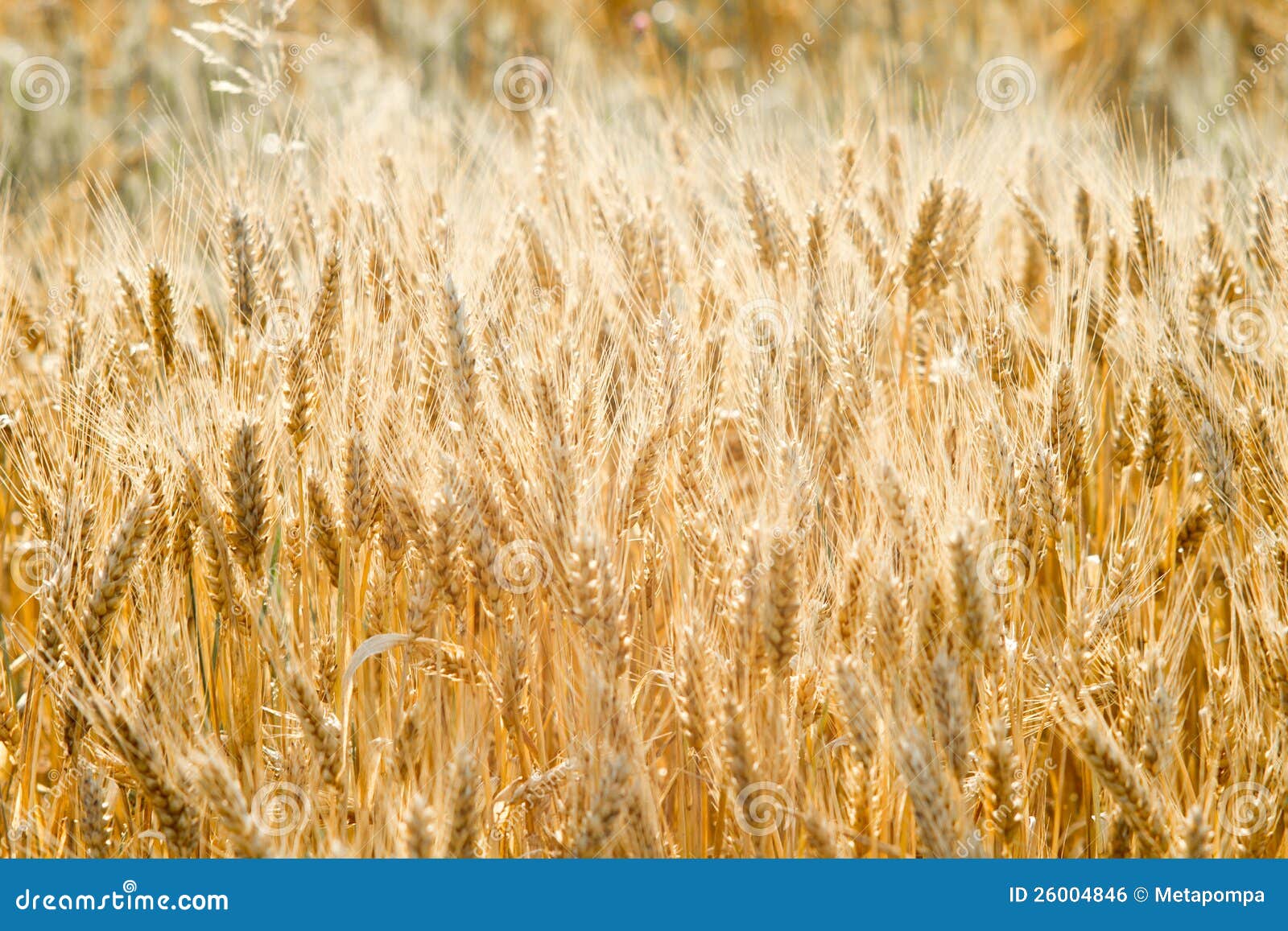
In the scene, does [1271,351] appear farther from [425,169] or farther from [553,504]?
[425,169]

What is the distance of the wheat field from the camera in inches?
51.6

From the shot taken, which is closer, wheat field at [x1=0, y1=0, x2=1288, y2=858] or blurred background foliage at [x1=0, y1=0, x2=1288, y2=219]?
wheat field at [x1=0, y1=0, x2=1288, y2=858]

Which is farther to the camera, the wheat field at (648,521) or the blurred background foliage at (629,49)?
the blurred background foliage at (629,49)

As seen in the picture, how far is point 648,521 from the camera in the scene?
167 cm

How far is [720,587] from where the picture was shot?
57.0 inches

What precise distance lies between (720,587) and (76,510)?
0.91 meters

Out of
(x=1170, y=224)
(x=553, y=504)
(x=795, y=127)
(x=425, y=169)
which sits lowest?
(x=553, y=504)

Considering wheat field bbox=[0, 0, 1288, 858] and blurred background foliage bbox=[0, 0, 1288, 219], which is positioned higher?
blurred background foliage bbox=[0, 0, 1288, 219]

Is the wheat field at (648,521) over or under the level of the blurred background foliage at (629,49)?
under

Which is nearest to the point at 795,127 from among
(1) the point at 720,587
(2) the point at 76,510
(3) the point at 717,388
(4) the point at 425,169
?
(4) the point at 425,169

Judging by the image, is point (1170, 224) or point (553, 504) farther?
point (1170, 224)

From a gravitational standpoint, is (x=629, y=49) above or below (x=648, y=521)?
above

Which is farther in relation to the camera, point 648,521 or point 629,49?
point 629,49

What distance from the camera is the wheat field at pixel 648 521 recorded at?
4.30ft
